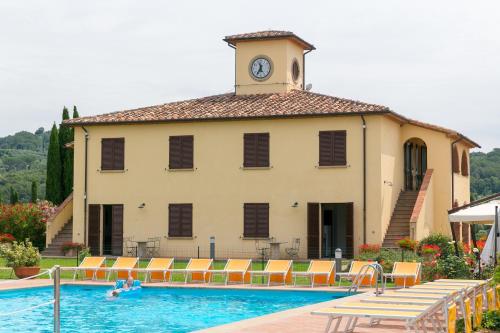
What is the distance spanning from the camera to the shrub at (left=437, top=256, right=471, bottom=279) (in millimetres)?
19828

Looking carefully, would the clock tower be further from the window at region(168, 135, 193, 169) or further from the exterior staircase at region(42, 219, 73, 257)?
the exterior staircase at region(42, 219, 73, 257)

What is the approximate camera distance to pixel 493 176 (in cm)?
6197

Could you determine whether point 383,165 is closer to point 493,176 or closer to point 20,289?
point 20,289

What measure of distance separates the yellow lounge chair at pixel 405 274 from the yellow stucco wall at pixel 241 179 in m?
9.42

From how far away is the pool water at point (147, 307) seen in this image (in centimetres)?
1616

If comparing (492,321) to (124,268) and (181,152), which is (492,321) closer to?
(124,268)

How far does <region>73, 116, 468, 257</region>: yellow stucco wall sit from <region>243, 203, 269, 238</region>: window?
0.21 meters

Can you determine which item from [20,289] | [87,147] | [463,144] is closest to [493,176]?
[463,144]

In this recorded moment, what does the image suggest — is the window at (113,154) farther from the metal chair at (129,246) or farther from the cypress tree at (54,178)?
the cypress tree at (54,178)

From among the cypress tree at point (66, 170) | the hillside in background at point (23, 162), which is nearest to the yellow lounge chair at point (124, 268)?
the cypress tree at point (66, 170)

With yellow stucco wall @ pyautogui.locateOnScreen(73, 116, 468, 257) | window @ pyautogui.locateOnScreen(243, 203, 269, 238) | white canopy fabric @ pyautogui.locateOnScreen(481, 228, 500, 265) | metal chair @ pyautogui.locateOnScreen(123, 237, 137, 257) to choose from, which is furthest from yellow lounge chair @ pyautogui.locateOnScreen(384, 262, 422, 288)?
metal chair @ pyautogui.locateOnScreen(123, 237, 137, 257)

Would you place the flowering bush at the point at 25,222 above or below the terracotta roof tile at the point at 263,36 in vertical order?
below

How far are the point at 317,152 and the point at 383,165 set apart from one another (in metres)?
2.44

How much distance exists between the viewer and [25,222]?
3612 cm
